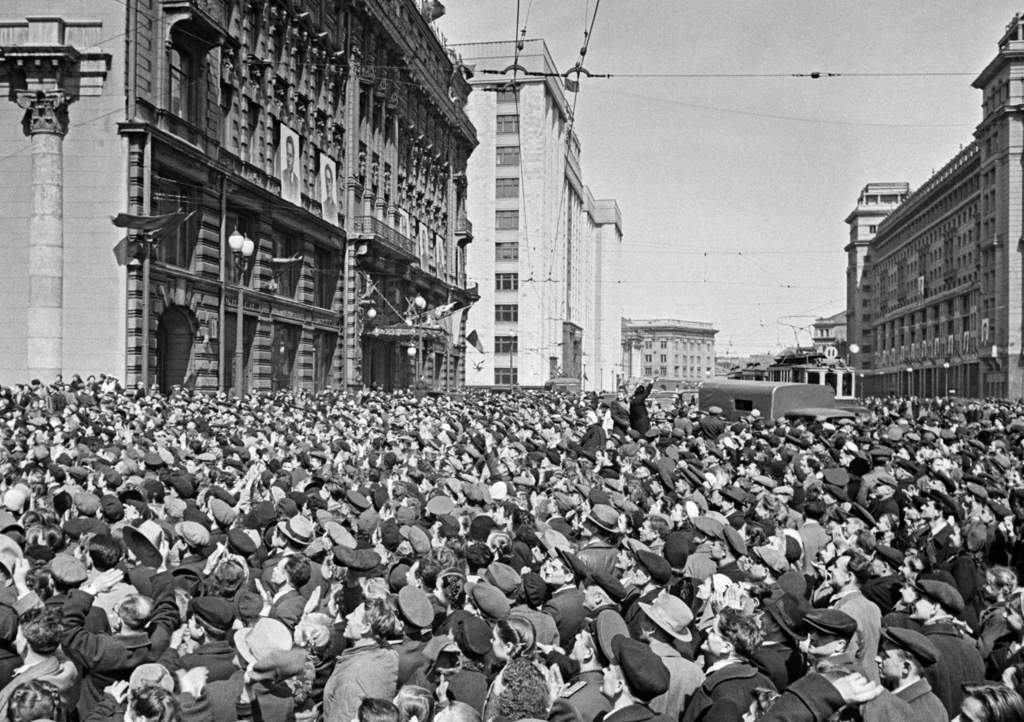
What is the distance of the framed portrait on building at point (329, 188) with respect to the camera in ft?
136

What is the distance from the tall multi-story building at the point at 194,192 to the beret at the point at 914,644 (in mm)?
23521

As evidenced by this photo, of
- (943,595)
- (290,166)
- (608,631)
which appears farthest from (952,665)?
(290,166)

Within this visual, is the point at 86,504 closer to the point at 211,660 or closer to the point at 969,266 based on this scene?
the point at 211,660

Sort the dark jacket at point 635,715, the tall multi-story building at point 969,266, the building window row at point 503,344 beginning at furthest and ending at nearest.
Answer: the building window row at point 503,344 < the tall multi-story building at point 969,266 < the dark jacket at point 635,715

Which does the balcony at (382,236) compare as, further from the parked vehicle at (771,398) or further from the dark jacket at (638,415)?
the dark jacket at (638,415)

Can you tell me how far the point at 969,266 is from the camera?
296 ft

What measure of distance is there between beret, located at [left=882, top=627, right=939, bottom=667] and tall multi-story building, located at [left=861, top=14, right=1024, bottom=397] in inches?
3104

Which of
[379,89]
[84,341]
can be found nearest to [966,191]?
[379,89]

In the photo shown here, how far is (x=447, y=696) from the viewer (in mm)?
5270

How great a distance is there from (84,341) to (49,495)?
60.2 ft

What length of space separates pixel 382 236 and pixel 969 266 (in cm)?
6573

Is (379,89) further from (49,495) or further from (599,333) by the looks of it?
(599,333)

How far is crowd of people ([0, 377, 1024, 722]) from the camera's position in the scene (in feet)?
16.4

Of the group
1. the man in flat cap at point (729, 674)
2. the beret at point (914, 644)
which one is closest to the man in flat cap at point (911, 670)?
the beret at point (914, 644)
